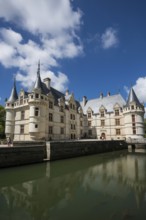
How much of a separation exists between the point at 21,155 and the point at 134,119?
2486 cm

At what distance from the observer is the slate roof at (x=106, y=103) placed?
124 feet

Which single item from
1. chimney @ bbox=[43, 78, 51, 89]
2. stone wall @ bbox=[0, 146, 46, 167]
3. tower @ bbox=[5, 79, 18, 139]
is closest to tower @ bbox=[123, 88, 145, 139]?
chimney @ bbox=[43, 78, 51, 89]

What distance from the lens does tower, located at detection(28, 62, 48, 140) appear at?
24531 mm

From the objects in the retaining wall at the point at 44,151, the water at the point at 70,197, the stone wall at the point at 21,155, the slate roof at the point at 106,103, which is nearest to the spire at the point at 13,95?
the retaining wall at the point at 44,151

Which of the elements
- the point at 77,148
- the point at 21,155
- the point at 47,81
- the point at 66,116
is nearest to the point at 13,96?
the point at 47,81

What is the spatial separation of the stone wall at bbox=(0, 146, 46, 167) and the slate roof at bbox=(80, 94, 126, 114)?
24.1 metres

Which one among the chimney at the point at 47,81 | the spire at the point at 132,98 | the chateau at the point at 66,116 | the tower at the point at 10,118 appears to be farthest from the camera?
the spire at the point at 132,98

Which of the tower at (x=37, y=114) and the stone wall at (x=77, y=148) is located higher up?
the tower at (x=37, y=114)

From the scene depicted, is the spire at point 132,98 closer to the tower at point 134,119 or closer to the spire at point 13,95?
the tower at point 134,119

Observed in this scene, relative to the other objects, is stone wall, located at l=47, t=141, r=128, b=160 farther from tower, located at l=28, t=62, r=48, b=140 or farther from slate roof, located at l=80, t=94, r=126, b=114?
slate roof, located at l=80, t=94, r=126, b=114

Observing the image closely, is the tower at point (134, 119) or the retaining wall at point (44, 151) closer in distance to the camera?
the retaining wall at point (44, 151)

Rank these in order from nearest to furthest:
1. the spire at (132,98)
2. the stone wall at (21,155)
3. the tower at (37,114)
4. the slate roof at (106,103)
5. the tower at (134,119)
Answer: the stone wall at (21,155)
the tower at (37,114)
the tower at (134,119)
the spire at (132,98)
the slate roof at (106,103)

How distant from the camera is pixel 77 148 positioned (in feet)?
70.8

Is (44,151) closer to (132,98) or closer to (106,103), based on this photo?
(132,98)
